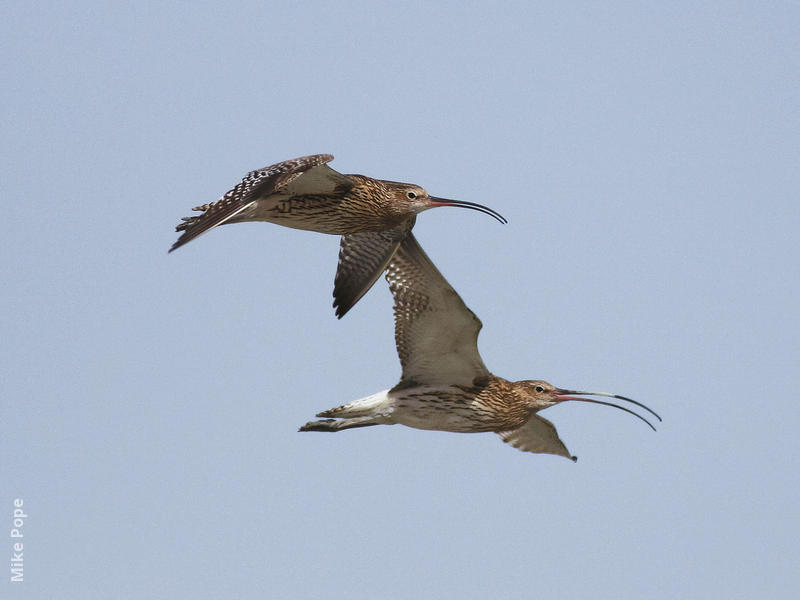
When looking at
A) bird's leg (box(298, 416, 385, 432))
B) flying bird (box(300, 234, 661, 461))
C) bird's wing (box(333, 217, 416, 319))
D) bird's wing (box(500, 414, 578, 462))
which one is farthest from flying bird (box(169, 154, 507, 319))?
bird's wing (box(500, 414, 578, 462))

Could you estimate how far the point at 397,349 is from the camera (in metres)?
18.9

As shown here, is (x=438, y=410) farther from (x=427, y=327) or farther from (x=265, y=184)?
(x=265, y=184)

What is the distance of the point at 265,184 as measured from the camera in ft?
54.5

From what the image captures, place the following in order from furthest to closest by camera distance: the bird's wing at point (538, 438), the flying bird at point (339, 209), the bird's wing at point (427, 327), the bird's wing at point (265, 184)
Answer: the bird's wing at point (538, 438), the bird's wing at point (427, 327), the flying bird at point (339, 209), the bird's wing at point (265, 184)

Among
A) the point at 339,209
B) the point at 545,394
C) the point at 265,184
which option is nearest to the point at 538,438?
the point at 545,394

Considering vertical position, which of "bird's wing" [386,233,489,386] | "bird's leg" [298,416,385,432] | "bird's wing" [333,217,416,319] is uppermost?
"bird's wing" [333,217,416,319]

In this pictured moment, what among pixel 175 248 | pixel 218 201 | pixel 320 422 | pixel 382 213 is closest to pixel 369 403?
pixel 320 422

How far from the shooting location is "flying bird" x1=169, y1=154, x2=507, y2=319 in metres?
16.5

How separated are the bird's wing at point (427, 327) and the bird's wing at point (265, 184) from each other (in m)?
1.57

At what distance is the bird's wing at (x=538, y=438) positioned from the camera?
20.4 meters

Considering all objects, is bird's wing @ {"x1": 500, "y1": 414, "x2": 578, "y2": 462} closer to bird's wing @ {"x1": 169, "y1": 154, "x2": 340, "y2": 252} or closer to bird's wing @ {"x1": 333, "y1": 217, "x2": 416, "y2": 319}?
bird's wing @ {"x1": 333, "y1": 217, "x2": 416, "y2": 319}

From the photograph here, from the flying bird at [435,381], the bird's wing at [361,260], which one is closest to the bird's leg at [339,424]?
the flying bird at [435,381]

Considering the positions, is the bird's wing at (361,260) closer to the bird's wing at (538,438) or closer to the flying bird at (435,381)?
the flying bird at (435,381)

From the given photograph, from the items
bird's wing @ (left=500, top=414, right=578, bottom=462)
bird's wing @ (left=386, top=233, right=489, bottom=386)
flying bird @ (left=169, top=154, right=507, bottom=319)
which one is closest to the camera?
flying bird @ (left=169, top=154, right=507, bottom=319)
